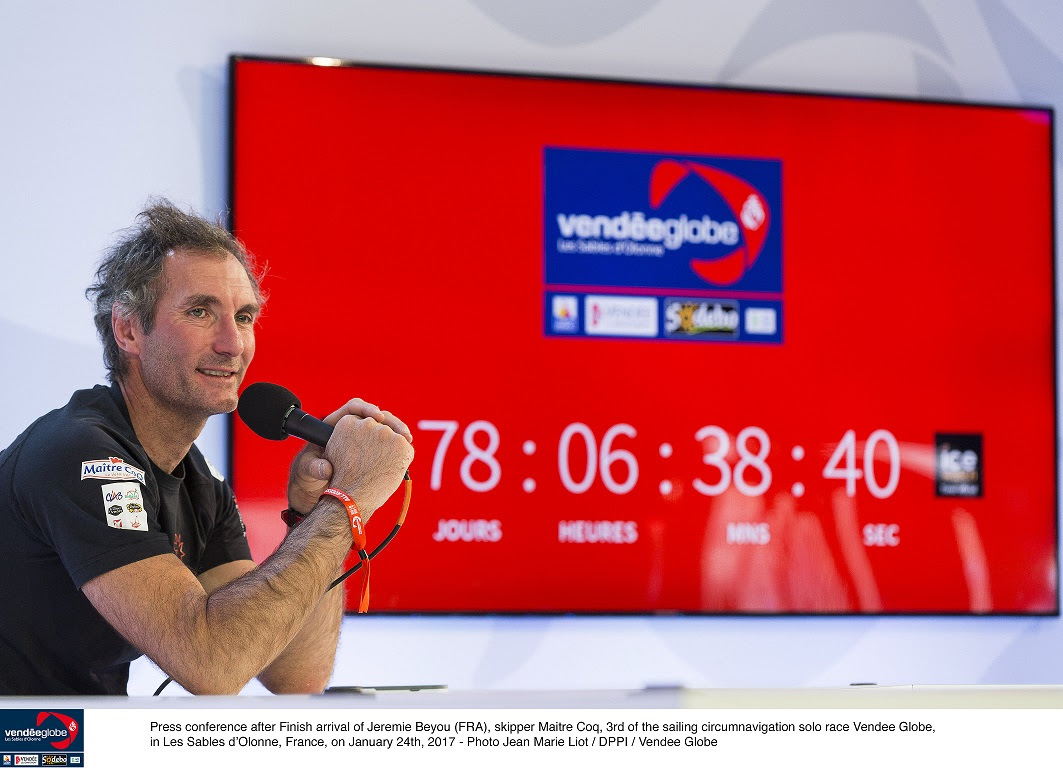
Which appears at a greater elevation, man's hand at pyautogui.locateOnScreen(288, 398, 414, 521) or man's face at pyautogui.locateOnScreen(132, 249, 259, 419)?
man's face at pyautogui.locateOnScreen(132, 249, 259, 419)

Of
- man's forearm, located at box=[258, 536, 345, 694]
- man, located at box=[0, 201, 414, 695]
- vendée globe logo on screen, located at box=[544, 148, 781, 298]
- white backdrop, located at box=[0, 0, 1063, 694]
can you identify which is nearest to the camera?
man, located at box=[0, 201, 414, 695]

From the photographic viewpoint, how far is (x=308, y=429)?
1.38 metres

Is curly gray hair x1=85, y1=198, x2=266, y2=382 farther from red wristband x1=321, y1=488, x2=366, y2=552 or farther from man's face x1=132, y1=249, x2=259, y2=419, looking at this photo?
red wristband x1=321, y1=488, x2=366, y2=552

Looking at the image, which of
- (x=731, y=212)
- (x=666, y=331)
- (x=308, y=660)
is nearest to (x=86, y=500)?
(x=308, y=660)

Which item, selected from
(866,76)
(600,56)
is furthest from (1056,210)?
(600,56)

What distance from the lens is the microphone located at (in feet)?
4.53

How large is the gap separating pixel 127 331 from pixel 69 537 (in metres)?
0.34

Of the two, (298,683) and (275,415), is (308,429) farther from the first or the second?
(298,683)

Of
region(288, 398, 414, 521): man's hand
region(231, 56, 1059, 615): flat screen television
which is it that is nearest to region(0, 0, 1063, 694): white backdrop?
region(231, 56, 1059, 615): flat screen television

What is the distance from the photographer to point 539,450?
8.09 ft

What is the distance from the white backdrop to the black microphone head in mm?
1015

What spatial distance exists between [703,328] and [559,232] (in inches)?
16.0

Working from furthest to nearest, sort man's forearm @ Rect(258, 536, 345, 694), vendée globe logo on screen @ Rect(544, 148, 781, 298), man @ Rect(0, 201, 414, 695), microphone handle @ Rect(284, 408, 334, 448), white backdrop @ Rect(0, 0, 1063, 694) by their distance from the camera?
vendée globe logo on screen @ Rect(544, 148, 781, 298)
white backdrop @ Rect(0, 0, 1063, 694)
man's forearm @ Rect(258, 536, 345, 694)
microphone handle @ Rect(284, 408, 334, 448)
man @ Rect(0, 201, 414, 695)

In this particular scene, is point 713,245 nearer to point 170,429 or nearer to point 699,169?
point 699,169
